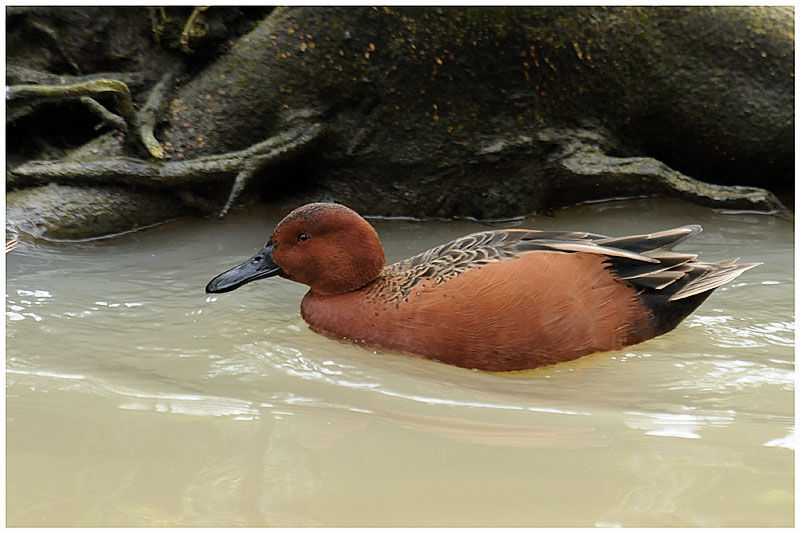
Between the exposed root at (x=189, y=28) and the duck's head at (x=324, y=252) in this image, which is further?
the exposed root at (x=189, y=28)

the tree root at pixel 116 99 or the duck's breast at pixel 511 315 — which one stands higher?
the tree root at pixel 116 99

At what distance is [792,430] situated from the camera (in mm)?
2572

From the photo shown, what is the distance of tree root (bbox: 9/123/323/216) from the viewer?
5.68 m

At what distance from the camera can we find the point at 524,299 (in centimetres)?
A: 350

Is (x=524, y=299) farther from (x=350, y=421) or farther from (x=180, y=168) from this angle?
(x=180, y=168)

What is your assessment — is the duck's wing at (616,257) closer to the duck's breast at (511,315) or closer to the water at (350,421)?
the duck's breast at (511,315)

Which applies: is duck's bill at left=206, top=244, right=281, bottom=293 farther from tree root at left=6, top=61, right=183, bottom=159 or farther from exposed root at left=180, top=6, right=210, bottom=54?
exposed root at left=180, top=6, right=210, bottom=54

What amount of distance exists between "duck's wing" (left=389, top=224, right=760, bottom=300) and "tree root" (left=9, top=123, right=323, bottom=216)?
2331 mm

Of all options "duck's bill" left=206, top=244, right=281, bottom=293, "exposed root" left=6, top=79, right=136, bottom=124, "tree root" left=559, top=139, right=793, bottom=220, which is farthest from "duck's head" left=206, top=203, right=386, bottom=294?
"tree root" left=559, top=139, right=793, bottom=220

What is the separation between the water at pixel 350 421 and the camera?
6.81 ft

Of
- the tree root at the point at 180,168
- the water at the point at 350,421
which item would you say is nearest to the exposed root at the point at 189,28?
the tree root at the point at 180,168

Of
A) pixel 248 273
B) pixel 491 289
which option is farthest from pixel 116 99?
pixel 491 289

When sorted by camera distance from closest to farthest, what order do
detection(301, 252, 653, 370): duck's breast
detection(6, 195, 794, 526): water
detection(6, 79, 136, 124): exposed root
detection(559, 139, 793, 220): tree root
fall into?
detection(6, 195, 794, 526): water → detection(301, 252, 653, 370): duck's breast → detection(6, 79, 136, 124): exposed root → detection(559, 139, 793, 220): tree root

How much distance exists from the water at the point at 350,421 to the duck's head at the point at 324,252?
26cm
